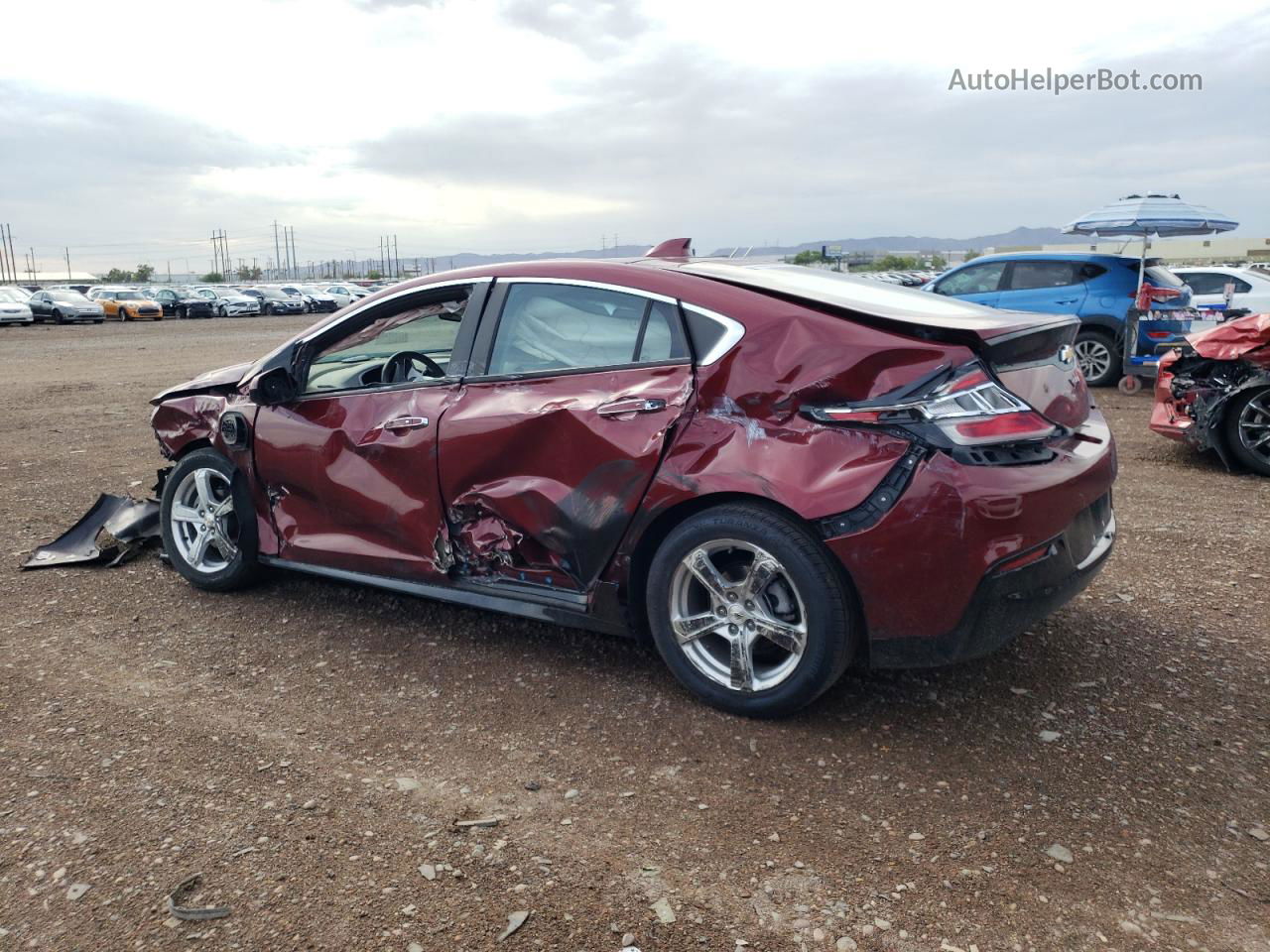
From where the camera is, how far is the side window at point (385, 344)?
4449 mm

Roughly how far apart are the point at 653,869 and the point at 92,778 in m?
1.90

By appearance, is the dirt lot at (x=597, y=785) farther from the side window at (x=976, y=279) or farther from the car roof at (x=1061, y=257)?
the side window at (x=976, y=279)

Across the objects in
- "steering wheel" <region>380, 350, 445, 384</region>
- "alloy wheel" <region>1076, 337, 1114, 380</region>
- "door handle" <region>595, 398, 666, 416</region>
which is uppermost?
"steering wheel" <region>380, 350, 445, 384</region>

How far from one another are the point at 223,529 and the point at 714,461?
9.25 ft

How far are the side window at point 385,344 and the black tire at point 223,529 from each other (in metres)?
0.66

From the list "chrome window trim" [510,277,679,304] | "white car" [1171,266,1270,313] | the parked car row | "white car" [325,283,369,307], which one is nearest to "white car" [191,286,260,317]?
the parked car row

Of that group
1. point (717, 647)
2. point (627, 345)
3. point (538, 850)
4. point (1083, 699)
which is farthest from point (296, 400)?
point (1083, 699)

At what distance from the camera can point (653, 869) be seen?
2828 mm

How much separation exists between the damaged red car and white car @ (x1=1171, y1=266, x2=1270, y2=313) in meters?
7.07

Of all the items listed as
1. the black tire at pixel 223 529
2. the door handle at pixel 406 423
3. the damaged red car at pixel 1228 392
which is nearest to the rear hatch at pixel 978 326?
the door handle at pixel 406 423

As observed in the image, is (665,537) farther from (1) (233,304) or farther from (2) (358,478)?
(1) (233,304)

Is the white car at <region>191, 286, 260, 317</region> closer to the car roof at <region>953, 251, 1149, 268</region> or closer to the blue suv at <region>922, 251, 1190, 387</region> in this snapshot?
the car roof at <region>953, 251, 1149, 268</region>

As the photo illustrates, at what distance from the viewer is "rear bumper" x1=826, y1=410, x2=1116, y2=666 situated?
125 inches

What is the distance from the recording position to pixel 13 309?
3753cm
